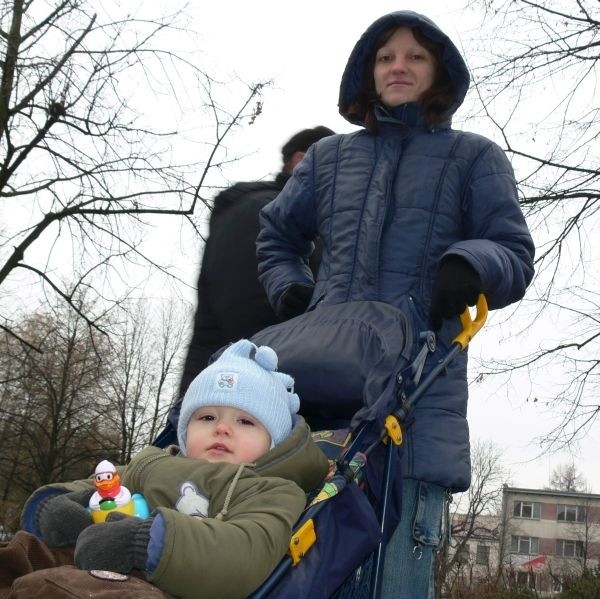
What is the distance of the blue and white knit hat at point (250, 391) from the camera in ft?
7.94

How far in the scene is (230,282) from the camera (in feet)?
12.3

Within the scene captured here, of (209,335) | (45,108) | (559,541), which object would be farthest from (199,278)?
(559,541)

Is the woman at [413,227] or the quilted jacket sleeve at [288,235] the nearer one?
the woman at [413,227]

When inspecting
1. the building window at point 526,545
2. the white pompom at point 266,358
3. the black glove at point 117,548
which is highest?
the building window at point 526,545

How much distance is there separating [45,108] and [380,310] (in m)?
7.59

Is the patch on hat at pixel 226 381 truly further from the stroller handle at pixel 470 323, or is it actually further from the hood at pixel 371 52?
the hood at pixel 371 52

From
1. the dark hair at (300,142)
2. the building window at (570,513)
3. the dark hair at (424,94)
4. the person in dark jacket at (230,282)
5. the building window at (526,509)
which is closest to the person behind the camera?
the dark hair at (424,94)

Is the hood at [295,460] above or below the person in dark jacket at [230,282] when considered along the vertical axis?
below

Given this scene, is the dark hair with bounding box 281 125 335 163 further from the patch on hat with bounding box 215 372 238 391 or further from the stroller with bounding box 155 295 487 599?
the patch on hat with bounding box 215 372 238 391

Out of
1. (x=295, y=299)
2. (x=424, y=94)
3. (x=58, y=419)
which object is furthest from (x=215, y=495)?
(x=58, y=419)

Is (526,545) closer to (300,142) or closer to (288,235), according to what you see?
(300,142)

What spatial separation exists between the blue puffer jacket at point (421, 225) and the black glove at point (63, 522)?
0.99 m

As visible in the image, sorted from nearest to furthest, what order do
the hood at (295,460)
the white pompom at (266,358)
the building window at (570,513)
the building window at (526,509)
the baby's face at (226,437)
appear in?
1. the hood at (295,460)
2. the baby's face at (226,437)
3. the white pompom at (266,358)
4. the building window at (570,513)
5. the building window at (526,509)

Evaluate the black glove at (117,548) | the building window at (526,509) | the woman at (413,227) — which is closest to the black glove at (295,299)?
the woman at (413,227)
